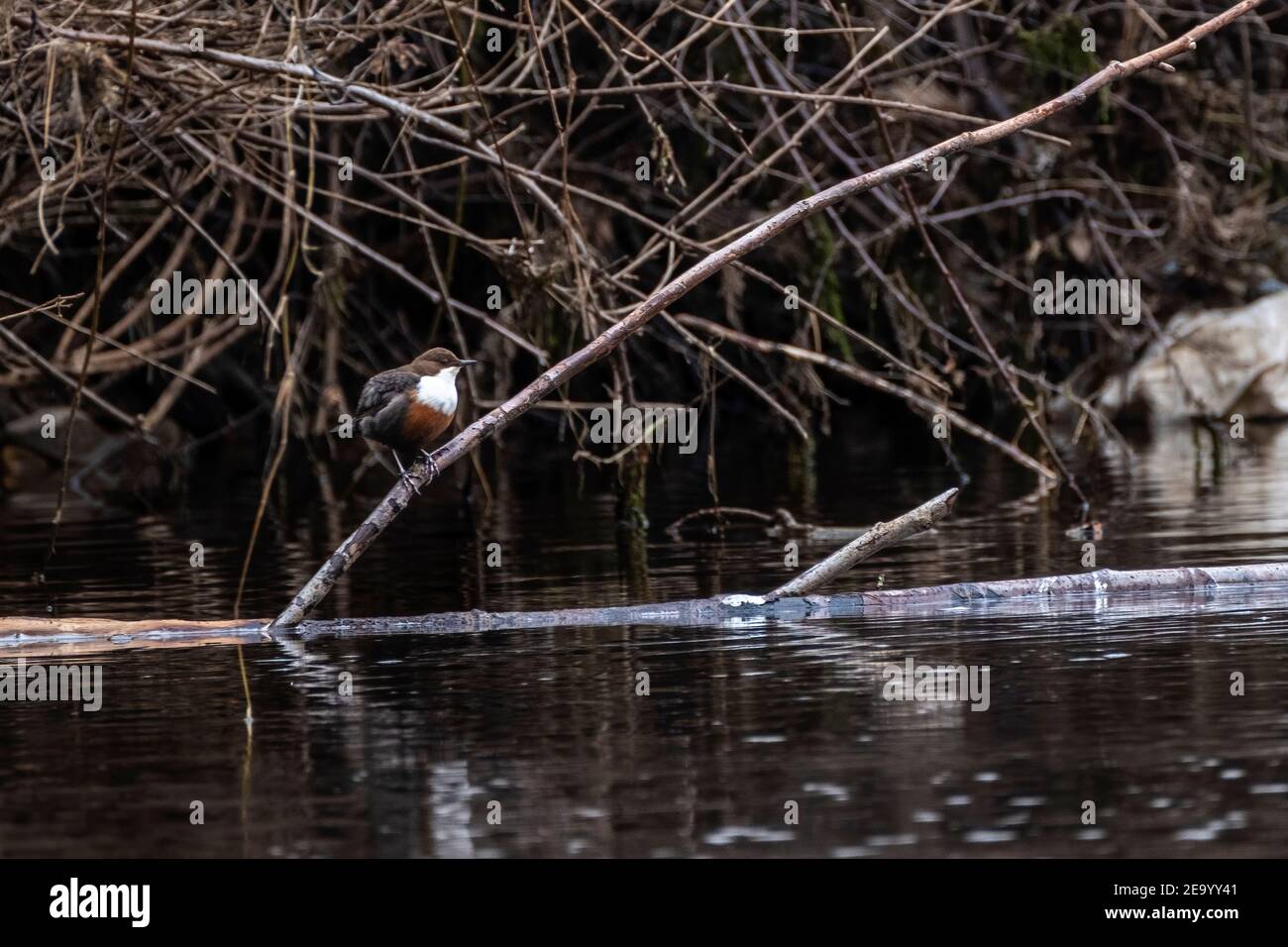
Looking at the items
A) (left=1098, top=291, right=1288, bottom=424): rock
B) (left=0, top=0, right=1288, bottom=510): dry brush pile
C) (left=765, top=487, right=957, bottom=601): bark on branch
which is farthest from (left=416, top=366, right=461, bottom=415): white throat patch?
(left=1098, top=291, right=1288, bottom=424): rock

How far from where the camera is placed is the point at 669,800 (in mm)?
5496

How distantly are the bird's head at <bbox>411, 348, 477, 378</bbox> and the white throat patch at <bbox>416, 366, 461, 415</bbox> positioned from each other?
0.03 m

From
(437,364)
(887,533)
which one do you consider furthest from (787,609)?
(437,364)

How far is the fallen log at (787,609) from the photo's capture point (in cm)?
843

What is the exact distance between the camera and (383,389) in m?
9.54

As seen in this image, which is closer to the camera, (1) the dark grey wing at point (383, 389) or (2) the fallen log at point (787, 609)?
(2) the fallen log at point (787, 609)

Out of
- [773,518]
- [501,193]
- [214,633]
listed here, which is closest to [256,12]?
[773,518]

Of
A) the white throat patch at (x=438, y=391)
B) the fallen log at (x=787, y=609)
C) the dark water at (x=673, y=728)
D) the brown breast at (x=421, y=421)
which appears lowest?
the dark water at (x=673, y=728)

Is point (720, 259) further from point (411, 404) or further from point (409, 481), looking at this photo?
point (411, 404)

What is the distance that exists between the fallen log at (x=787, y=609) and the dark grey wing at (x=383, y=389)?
1305 mm

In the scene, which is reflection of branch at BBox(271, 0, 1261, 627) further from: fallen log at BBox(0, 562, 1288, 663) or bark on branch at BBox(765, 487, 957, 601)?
bark on branch at BBox(765, 487, 957, 601)

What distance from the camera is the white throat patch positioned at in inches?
367

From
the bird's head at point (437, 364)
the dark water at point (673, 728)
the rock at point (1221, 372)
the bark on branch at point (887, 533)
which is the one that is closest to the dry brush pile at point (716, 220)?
the rock at point (1221, 372)

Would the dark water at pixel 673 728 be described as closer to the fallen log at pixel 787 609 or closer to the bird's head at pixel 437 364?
the fallen log at pixel 787 609
